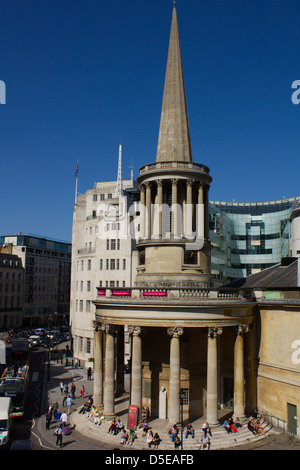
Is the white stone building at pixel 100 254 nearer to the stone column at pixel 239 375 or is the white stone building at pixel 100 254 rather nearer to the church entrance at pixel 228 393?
the church entrance at pixel 228 393

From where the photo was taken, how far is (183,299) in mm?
33031

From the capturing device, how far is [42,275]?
133875 mm

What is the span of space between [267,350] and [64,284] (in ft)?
379

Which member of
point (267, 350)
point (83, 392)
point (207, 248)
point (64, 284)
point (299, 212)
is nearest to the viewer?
point (267, 350)

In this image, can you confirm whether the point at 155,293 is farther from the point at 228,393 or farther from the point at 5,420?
the point at 5,420

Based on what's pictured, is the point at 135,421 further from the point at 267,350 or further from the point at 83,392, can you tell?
the point at 83,392

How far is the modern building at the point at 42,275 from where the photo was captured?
4990 inches

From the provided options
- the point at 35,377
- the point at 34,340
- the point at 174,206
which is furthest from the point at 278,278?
the point at 34,340

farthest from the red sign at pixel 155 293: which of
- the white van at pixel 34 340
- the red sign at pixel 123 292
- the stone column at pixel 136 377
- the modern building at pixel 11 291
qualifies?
the modern building at pixel 11 291

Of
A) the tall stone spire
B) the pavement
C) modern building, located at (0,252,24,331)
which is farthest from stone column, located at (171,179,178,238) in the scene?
modern building, located at (0,252,24,331)

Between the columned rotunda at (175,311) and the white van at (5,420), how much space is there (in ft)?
24.3

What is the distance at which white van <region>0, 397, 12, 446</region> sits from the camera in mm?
32062

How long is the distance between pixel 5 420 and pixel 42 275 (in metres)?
103
